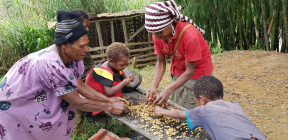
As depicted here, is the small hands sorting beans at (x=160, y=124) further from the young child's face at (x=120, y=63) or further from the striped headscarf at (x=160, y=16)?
the striped headscarf at (x=160, y=16)

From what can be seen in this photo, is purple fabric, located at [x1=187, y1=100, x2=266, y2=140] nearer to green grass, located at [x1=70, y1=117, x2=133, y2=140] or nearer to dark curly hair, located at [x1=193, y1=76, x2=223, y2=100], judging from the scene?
dark curly hair, located at [x1=193, y1=76, x2=223, y2=100]

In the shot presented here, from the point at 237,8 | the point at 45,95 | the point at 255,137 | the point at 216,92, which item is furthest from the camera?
the point at 237,8

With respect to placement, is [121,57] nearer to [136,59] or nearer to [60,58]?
[60,58]

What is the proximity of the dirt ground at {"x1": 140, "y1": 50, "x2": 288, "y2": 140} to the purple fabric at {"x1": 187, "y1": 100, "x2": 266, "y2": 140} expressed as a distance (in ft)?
7.32

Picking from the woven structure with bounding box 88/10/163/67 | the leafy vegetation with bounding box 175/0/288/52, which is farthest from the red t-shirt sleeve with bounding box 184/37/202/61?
the woven structure with bounding box 88/10/163/67

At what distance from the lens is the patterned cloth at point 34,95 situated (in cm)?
189

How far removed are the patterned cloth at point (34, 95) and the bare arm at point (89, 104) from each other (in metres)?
0.08

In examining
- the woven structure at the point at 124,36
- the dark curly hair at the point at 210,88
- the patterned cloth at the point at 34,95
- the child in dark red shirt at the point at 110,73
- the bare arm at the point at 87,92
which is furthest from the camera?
the woven structure at the point at 124,36

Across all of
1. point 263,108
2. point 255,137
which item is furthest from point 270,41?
point 255,137

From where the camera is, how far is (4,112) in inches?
77.1

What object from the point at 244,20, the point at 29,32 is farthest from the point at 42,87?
the point at 29,32

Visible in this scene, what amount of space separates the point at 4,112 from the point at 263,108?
4.92 metres

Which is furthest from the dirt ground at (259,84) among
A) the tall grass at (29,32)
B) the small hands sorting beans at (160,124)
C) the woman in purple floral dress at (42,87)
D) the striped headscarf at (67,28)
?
the tall grass at (29,32)

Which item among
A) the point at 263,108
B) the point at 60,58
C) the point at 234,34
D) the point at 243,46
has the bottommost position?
the point at 263,108
